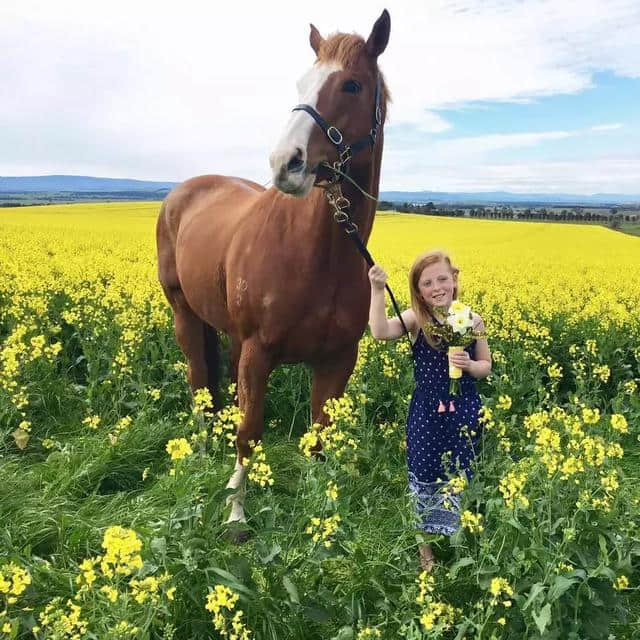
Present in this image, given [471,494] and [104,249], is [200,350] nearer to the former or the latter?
[471,494]

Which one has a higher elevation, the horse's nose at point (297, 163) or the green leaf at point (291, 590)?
the horse's nose at point (297, 163)

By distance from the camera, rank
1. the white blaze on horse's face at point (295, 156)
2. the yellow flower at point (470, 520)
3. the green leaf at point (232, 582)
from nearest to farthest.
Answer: the green leaf at point (232, 582) → the yellow flower at point (470, 520) → the white blaze on horse's face at point (295, 156)

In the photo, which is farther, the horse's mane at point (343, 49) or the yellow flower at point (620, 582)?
the horse's mane at point (343, 49)

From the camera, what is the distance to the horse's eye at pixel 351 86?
262 cm

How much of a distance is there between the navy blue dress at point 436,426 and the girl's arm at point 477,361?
53mm

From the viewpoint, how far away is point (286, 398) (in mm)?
4934

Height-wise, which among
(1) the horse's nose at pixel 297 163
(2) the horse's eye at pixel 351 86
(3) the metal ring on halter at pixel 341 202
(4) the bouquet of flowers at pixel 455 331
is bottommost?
(4) the bouquet of flowers at pixel 455 331

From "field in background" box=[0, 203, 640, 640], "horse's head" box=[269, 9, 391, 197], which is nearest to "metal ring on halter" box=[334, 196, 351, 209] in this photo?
"horse's head" box=[269, 9, 391, 197]

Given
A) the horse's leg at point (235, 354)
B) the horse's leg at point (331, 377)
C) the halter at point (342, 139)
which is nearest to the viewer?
the halter at point (342, 139)

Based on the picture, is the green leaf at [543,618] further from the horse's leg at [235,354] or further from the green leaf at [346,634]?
the horse's leg at [235,354]

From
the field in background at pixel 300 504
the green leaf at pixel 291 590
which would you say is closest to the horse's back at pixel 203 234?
the field in background at pixel 300 504

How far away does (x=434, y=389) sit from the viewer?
296 cm

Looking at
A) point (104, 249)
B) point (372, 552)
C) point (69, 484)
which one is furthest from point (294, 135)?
point (104, 249)

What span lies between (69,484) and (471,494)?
2497 millimetres
